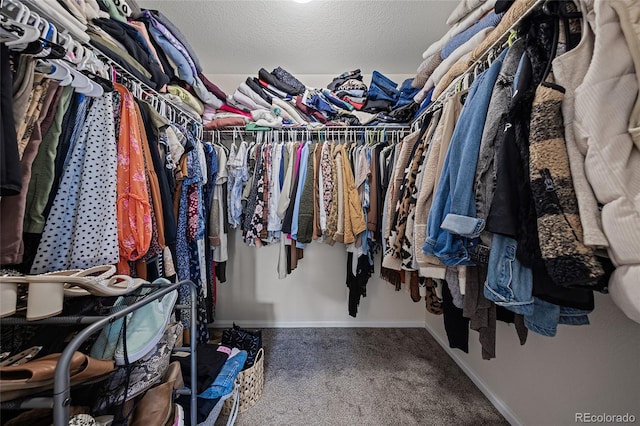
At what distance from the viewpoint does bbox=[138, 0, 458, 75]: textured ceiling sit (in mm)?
1352

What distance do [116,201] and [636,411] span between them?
1.82m

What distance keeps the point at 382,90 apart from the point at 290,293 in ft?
6.28

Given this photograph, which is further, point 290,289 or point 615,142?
point 290,289

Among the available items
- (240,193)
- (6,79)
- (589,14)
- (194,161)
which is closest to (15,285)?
(6,79)

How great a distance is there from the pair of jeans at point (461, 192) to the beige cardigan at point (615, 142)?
21 cm

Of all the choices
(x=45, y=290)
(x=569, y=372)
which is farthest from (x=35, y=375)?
(x=569, y=372)

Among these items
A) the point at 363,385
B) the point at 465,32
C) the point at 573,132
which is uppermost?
the point at 465,32

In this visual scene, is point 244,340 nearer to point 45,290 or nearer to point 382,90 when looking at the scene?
point 45,290

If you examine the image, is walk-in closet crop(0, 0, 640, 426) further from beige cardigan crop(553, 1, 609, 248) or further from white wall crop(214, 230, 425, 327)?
white wall crop(214, 230, 425, 327)

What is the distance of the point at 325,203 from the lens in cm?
151

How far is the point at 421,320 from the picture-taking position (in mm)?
2066

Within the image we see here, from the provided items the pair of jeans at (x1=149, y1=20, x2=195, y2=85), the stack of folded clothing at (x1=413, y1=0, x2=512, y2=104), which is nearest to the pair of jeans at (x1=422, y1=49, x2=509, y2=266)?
the stack of folded clothing at (x1=413, y1=0, x2=512, y2=104)

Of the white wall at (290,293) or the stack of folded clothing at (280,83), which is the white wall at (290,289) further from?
the stack of folded clothing at (280,83)

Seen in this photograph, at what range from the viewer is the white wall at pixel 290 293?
203 cm
